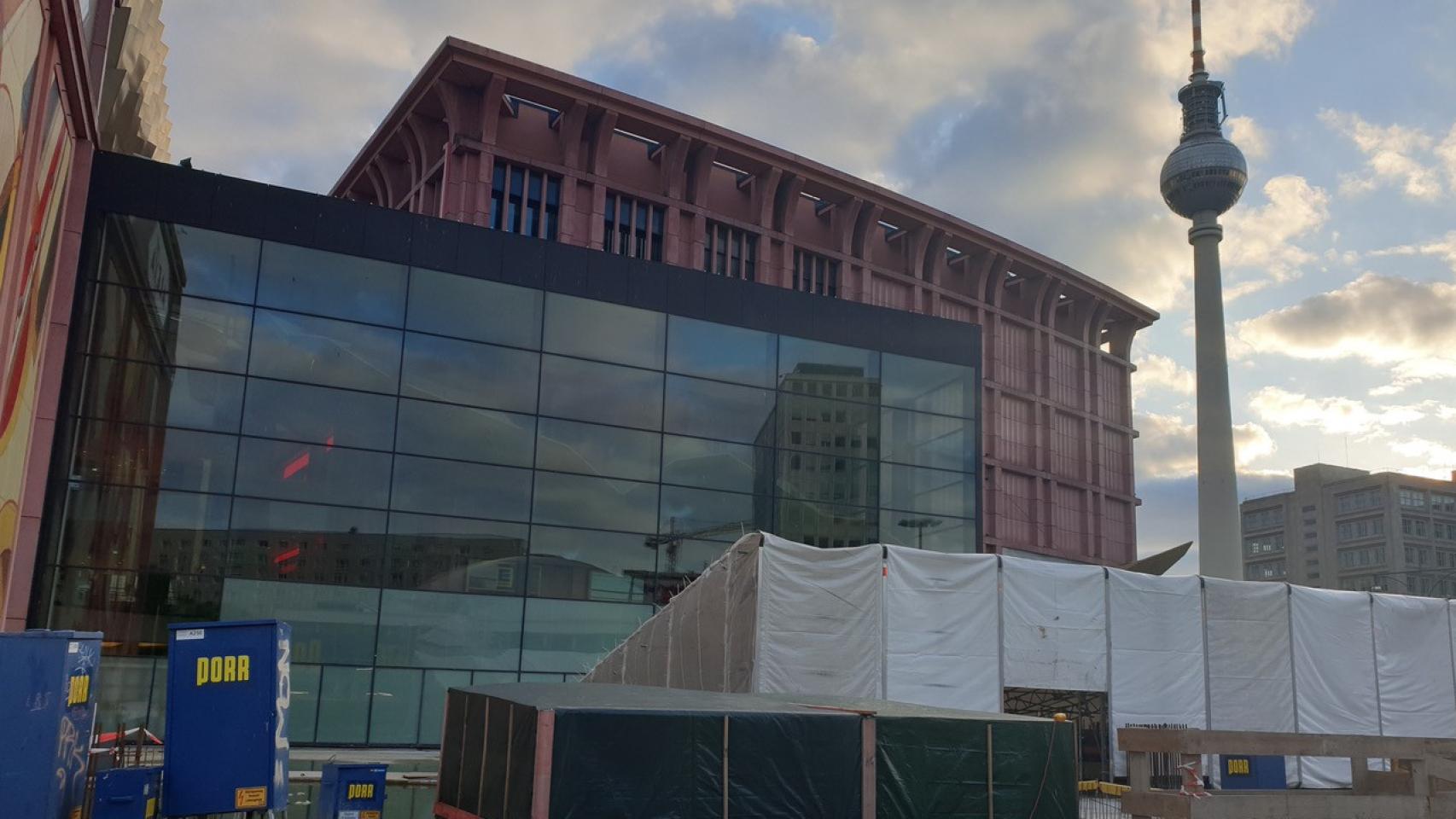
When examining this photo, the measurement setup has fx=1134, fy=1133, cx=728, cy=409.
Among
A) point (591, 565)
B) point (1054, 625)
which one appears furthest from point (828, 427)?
point (1054, 625)

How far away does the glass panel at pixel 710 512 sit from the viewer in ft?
109

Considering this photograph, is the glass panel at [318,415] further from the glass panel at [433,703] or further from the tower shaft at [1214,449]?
the tower shaft at [1214,449]

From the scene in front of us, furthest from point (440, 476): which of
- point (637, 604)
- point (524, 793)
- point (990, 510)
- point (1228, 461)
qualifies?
point (1228, 461)

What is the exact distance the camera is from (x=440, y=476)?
30.3 m

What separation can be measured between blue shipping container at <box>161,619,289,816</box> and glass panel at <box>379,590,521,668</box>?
17.7 meters

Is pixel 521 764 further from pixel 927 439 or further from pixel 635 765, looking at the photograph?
pixel 927 439

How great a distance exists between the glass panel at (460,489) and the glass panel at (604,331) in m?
3.99

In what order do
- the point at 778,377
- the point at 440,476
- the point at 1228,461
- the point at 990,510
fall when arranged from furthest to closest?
the point at 1228,461, the point at 990,510, the point at 778,377, the point at 440,476

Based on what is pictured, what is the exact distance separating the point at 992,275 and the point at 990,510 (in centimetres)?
1440

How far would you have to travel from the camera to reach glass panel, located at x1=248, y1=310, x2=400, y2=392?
28.8 meters

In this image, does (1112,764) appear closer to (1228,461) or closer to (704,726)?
(704,726)

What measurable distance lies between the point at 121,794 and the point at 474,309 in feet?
68.8

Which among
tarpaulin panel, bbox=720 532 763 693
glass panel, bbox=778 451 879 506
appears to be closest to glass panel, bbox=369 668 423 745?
tarpaulin panel, bbox=720 532 763 693

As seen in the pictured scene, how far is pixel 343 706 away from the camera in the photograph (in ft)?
92.5
